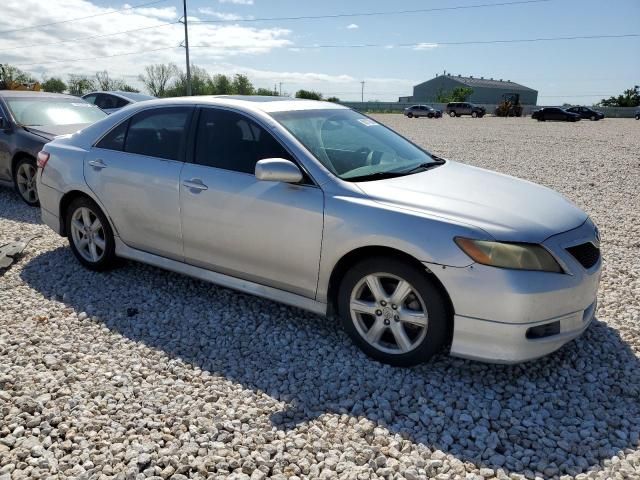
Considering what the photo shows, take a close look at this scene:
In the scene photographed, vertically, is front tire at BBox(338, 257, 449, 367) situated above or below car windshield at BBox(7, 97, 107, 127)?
below

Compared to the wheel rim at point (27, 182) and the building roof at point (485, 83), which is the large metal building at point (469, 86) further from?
the wheel rim at point (27, 182)

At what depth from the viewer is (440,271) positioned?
9.76ft

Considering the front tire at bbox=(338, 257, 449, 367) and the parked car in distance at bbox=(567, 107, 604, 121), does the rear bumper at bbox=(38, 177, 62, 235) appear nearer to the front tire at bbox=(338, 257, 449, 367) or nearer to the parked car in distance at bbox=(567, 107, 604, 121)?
the front tire at bbox=(338, 257, 449, 367)

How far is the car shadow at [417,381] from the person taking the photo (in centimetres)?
268

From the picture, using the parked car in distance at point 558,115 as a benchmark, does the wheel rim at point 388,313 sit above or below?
below

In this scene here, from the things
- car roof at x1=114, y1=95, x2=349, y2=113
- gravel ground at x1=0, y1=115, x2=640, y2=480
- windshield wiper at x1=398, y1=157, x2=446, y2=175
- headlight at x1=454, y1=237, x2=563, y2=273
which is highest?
car roof at x1=114, y1=95, x2=349, y2=113

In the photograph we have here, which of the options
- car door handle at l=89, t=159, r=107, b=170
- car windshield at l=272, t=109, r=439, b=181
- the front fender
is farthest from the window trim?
car door handle at l=89, t=159, r=107, b=170

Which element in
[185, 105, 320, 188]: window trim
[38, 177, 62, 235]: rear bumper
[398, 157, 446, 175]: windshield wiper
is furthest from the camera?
[38, 177, 62, 235]: rear bumper

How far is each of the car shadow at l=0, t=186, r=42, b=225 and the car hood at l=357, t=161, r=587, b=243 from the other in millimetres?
5295

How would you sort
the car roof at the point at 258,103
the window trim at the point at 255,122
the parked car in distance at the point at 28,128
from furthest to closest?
1. the parked car in distance at the point at 28,128
2. the car roof at the point at 258,103
3. the window trim at the point at 255,122

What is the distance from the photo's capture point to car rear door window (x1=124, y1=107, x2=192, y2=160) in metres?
4.17

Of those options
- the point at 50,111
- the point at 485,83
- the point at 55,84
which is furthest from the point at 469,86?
the point at 50,111

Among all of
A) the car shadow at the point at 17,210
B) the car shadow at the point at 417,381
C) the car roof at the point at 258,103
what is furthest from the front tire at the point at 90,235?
the car shadow at the point at 17,210

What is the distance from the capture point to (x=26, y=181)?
747 centimetres
